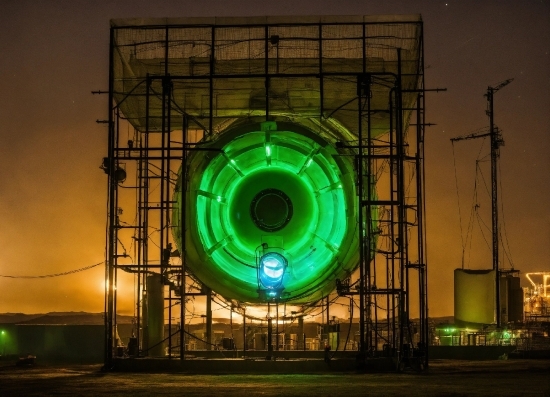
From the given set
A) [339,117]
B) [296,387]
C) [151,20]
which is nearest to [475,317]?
[339,117]

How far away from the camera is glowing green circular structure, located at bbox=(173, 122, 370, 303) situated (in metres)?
20.3

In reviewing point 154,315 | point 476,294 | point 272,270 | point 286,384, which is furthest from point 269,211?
point 476,294

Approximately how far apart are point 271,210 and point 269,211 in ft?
0.14

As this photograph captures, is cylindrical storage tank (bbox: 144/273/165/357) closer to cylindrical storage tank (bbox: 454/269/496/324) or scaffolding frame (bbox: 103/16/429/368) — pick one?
scaffolding frame (bbox: 103/16/429/368)

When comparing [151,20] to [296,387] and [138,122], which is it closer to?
[138,122]

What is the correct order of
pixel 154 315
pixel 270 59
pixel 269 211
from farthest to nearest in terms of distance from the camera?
pixel 270 59
pixel 154 315
pixel 269 211

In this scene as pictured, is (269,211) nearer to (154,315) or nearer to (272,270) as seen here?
(272,270)

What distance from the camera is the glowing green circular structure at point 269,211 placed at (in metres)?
20.3

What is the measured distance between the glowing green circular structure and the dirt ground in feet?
8.02

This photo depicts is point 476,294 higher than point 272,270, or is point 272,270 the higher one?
point 272,270

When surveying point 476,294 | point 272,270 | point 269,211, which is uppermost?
point 269,211

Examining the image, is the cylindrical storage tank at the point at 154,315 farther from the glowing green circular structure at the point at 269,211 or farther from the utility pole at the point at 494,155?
A: the utility pole at the point at 494,155

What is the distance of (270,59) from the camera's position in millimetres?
21984

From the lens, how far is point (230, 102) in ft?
76.9
